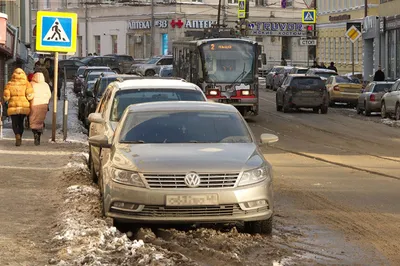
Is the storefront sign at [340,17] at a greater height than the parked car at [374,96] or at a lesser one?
greater

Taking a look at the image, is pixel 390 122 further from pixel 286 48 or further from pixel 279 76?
pixel 286 48

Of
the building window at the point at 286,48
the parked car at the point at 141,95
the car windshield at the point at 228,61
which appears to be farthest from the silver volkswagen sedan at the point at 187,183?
the building window at the point at 286,48

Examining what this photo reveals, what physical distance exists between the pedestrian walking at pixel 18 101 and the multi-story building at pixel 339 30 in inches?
1920

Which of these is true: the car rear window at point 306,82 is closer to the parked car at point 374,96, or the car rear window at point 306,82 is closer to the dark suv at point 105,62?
the parked car at point 374,96

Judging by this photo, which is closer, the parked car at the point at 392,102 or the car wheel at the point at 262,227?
the car wheel at the point at 262,227

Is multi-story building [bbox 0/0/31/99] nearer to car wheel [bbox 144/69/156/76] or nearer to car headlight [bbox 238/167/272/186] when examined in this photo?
car wheel [bbox 144/69/156/76]

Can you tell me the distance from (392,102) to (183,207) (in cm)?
2745

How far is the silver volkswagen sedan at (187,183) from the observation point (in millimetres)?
10852

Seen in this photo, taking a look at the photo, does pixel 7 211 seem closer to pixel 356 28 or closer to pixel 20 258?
pixel 20 258

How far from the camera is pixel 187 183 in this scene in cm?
1084

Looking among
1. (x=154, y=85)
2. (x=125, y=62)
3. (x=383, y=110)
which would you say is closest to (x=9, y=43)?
(x=383, y=110)

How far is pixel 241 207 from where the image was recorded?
1100 cm

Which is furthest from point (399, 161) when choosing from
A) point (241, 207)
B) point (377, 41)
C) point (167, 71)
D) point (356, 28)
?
point (377, 41)

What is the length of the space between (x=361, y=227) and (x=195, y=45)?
28.2 meters
